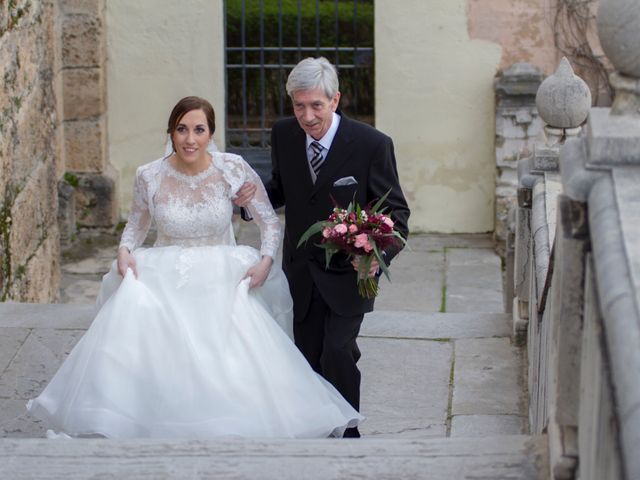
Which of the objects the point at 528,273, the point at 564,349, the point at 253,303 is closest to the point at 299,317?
the point at 253,303

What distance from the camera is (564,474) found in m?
2.89

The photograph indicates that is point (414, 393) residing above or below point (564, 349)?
below

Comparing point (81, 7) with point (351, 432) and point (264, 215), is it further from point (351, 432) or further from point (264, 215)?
point (351, 432)

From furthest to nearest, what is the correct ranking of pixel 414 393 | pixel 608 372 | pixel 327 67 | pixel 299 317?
pixel 414 393
pixel 299 317
pixel 327 67
pixel 608 372

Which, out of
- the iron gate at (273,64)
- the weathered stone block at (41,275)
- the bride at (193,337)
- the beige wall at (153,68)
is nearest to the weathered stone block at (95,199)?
the beige wall at (153,68)

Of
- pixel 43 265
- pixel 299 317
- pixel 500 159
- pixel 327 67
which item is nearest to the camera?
pixel 327 67

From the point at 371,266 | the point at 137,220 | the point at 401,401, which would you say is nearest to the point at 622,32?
the point at 371,266

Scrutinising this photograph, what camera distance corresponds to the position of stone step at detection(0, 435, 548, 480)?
3.20 meters

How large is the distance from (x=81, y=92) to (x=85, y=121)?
26 cm

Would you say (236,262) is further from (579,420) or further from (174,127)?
(579,420)

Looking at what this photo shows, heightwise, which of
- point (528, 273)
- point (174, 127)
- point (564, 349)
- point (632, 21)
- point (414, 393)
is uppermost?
point (632, 21)

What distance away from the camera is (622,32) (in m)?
2.85

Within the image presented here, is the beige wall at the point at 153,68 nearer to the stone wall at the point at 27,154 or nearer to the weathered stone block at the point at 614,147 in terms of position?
the stone wall at the point at 27,154

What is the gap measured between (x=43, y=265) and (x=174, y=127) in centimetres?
419
